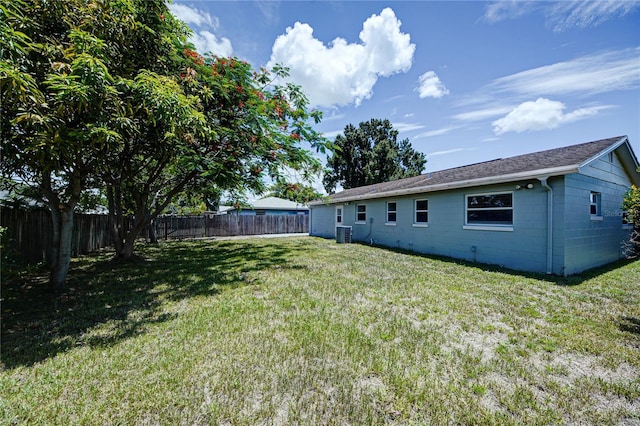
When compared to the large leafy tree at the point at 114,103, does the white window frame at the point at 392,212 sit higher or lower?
lower

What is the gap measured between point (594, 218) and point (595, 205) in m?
0.60

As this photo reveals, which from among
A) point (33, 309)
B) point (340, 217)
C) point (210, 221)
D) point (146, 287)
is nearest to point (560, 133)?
point (340, 217)

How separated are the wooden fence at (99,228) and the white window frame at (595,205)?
14.2 metres

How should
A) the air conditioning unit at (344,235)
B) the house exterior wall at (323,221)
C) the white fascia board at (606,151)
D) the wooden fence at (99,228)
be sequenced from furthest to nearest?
the house exterior wall at (323,221) < the air conditioning unit at (344,235) < the white fascia board at (606,151) < the wooden fence at (99,228)

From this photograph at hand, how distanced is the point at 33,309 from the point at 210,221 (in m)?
15.3

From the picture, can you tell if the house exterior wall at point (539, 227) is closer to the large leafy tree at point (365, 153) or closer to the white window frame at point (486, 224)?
the white window frame at point (486, 224)

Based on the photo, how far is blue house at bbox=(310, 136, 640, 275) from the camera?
279 inches

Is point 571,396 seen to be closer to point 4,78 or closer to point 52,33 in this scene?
point 4,78

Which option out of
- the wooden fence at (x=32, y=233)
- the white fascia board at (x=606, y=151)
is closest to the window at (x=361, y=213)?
the white fascia board at (x=606, y=151)

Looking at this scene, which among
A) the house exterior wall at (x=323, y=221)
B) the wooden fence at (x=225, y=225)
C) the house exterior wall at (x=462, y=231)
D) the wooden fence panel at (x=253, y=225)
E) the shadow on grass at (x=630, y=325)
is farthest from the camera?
the wooden fence panel at (x=253, y=225)

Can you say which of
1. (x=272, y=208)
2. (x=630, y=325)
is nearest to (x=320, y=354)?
(x=630, y=325)

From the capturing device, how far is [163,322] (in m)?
3.89

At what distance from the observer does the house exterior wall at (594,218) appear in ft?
23.4

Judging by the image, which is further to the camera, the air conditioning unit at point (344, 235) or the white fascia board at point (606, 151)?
the air conditioning unit at point (344, 235)
